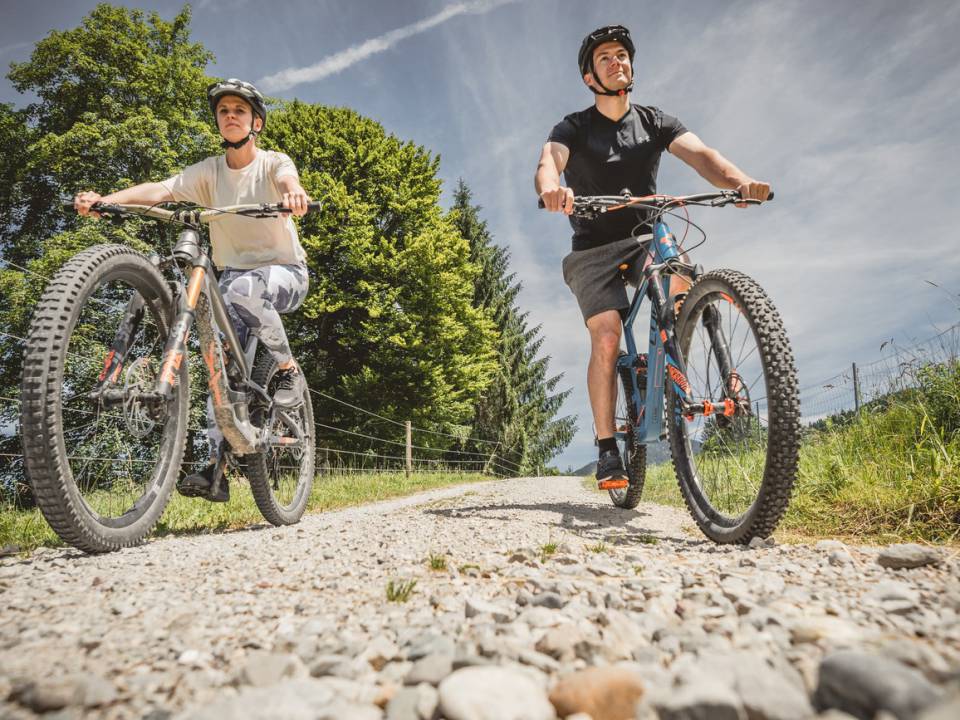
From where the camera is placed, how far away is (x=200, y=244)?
116 inches

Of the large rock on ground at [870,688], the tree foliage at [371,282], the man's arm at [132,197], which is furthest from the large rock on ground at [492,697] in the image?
the tree foliage at [371,282]

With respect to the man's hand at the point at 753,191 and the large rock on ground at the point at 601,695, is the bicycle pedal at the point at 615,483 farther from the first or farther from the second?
the large rock on ground at the point at 601,695

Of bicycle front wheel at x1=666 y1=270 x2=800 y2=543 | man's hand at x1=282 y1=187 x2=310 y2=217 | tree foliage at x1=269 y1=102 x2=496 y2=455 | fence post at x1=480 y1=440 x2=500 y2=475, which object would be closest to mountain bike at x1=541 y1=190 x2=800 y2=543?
bicycle front wheel at x1=666 y1=270 x2=800 y2=543

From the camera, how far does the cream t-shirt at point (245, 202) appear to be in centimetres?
343

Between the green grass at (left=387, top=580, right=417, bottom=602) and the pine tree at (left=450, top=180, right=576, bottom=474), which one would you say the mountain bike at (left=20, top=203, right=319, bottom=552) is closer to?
the green grass at (left=387, top=580, right=417, bottom=602)

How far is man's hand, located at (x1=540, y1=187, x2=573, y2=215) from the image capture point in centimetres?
276

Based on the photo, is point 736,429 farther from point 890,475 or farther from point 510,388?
point 510,388

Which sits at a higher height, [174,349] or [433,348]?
[433,348]

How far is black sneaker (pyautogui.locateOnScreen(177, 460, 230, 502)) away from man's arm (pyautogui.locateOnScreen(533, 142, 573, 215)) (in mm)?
2570

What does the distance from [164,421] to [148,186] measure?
4.55 feet

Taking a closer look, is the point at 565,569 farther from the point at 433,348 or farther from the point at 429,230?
the point at 429,230

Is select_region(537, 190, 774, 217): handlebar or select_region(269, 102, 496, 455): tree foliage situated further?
select_region(269, 102, 496, 455): tree foliage

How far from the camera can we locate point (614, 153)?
3543 mm

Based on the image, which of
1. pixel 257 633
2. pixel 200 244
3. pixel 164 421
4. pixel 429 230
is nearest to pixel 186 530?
pixel 164 421
